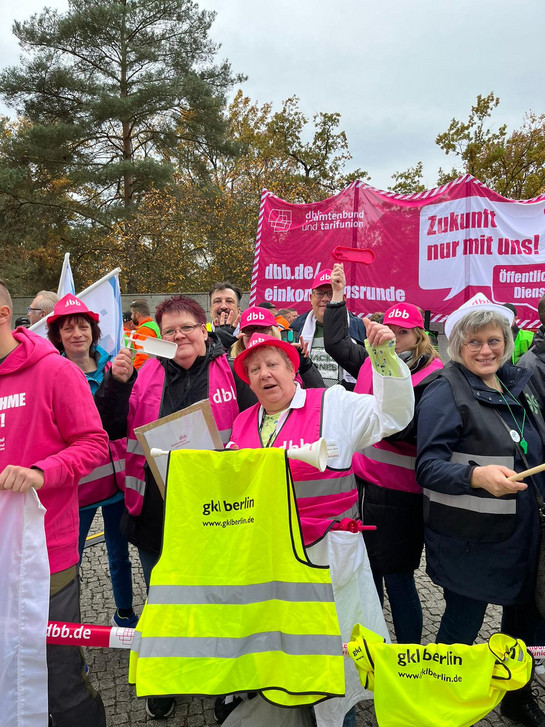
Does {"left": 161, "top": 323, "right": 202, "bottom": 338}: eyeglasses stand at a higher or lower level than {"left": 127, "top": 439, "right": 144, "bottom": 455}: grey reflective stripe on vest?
higher

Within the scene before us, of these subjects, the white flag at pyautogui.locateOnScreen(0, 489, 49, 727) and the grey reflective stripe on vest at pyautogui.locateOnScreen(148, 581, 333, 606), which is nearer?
the grey reflective stripe on vest at pyautogui.locateOnScreen(148, 581, 333, 606)

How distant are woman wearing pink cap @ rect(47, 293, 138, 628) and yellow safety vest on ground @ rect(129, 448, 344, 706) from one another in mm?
1443

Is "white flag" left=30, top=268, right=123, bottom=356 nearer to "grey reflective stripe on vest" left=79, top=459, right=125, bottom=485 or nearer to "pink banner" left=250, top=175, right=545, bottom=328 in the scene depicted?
"grey reflective stripe on vest" left=79, top=459, right=125, bottom=485

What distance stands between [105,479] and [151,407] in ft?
2.15

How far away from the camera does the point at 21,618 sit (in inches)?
77.0

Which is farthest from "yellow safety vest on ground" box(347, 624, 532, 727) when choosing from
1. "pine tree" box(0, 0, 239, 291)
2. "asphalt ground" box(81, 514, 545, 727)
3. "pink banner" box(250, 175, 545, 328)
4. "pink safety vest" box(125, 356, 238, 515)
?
"pine tree" box(0, 0, 239, 291)

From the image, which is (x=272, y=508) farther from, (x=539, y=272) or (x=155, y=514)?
(x=539, y=272)

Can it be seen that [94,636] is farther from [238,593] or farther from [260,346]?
[260,346]

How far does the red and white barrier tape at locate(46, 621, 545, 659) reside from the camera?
1748 mm

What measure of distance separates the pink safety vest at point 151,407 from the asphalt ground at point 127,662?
1046 millimetres

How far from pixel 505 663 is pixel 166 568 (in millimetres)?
1111

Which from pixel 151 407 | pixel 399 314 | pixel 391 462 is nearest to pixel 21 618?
pixel 151 407

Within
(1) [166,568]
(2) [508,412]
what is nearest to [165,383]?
(1) [166,568]

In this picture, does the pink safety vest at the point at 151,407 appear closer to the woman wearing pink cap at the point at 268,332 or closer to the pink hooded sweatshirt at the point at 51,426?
the woman wearing pink cap at the point at 268,332
